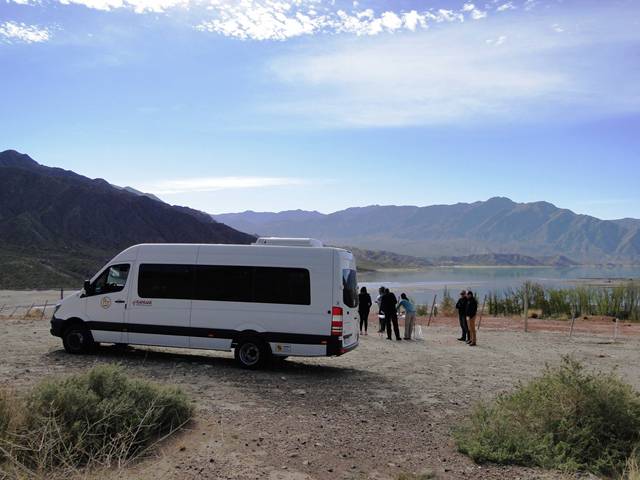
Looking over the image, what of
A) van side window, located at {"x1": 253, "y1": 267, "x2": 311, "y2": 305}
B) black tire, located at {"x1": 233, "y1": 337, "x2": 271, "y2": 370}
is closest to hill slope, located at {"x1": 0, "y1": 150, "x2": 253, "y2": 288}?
black tire, located at {"x1": 233, "y1": 337, "x2": 271, "y2": 370}

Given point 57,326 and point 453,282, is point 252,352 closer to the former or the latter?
point 57,326

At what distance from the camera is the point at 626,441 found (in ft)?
23.0

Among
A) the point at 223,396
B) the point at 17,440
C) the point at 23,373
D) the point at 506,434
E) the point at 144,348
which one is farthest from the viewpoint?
the point at 144,348

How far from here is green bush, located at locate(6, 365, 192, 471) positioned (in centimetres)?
571

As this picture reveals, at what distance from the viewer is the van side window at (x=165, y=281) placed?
1172 centimetres

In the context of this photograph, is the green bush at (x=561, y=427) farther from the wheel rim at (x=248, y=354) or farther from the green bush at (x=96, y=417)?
the wheel rim at (x=248, y=354)

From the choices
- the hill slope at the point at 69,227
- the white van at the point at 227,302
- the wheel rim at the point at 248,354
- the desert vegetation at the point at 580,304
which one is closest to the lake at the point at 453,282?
the desert vegetation at the point at 580,304

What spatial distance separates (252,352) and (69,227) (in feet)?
280

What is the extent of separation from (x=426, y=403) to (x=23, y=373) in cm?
670

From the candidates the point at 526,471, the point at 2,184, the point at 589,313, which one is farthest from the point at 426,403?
the point at 2,184

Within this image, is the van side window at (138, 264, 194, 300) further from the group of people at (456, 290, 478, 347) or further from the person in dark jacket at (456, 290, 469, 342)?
the person in dark jacket at (456, 290, 469, 342)

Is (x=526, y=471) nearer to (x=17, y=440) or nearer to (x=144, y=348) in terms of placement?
(x=17, y=440)

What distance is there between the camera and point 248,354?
11242mm

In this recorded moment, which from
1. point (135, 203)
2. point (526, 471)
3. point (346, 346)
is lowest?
point (526, 471)
